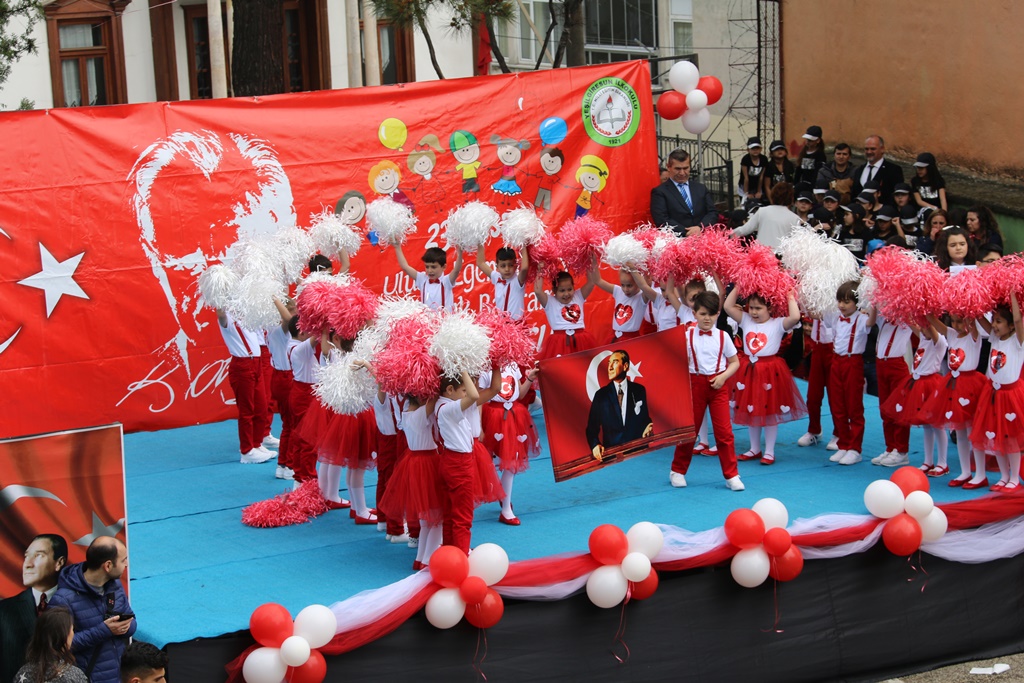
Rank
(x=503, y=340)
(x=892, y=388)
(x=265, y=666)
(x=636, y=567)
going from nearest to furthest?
(x=265, y=666), (x=636, y=567), (x=503, y=340), (x=892, y=388)

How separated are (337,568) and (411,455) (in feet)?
2.84

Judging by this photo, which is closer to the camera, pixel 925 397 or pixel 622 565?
pixel 622 565

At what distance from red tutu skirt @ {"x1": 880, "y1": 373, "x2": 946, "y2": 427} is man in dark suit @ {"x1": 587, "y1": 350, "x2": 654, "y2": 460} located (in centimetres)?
185

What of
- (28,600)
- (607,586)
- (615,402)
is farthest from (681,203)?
(28,600)

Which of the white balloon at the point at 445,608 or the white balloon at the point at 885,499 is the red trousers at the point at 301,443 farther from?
the white balloon at the point at 885,499

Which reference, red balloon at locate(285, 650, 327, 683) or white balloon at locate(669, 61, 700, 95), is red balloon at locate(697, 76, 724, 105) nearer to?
white balloon at locate(669, 61, 700, 95)

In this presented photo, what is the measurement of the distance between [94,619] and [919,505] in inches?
169

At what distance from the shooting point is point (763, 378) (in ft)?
29.5

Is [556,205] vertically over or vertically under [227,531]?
over

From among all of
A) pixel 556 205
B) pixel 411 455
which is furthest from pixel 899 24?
pixel 411 455

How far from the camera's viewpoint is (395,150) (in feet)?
36.5

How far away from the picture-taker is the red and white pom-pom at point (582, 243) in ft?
30.7

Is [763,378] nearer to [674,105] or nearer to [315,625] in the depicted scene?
[674,105]

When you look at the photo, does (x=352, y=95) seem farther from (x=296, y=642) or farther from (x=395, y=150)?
(x=296, y=642)
